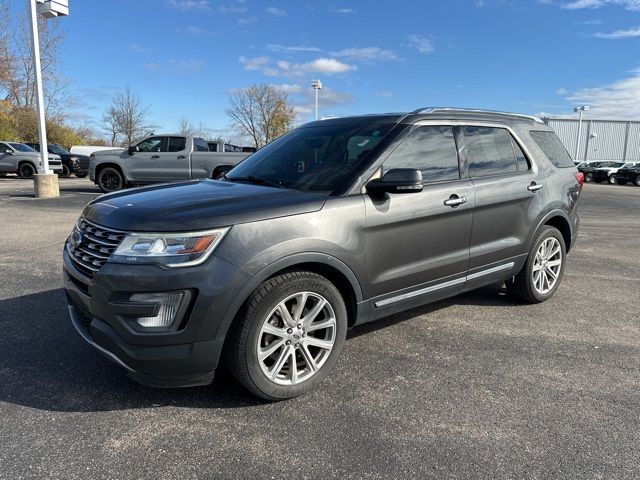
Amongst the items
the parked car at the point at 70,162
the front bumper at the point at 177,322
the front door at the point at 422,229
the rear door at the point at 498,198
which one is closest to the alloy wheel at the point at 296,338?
the front bumper at the point at 177,322

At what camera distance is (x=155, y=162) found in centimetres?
1496

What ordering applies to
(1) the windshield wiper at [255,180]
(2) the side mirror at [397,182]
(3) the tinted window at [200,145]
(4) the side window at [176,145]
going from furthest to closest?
(3) the tinted window at [200,145] < (4) the side window at [176,145] < (1) the windshield wiper at [255,180] < (2) the side mirror at [397,182]

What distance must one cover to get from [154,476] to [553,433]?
214cm

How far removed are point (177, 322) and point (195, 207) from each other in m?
0.69

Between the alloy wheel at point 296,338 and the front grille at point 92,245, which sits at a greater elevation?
the front grille at point 92,245

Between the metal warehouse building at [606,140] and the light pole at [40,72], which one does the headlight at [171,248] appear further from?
the metal warehouse building at [606,140]

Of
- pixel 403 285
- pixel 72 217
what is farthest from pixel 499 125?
pixel 72 217

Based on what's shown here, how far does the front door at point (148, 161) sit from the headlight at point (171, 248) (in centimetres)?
1304

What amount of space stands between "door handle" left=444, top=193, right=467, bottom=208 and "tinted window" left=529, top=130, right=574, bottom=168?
150cm

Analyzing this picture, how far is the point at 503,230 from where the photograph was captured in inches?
168

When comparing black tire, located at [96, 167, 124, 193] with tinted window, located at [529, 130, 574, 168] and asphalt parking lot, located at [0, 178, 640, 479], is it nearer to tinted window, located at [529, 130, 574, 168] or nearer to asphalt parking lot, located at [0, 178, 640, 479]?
asphalt parking lot, located at [0, 178, 640, 479]

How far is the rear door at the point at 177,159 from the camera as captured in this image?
48.6 ft

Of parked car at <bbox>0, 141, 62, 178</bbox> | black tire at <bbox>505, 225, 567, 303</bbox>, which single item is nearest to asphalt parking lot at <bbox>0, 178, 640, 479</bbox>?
black tire at <bbox>505, 225, 567, 303</bbox>

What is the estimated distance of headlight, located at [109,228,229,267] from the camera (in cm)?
262
